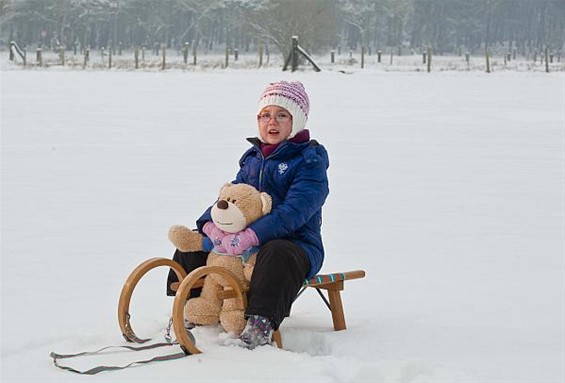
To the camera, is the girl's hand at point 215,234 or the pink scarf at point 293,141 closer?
the girl's hand at point 215,234

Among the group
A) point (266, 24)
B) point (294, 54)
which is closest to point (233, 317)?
point (294, 54)

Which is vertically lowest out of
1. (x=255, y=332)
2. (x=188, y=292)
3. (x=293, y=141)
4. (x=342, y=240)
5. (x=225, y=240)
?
(x=342, y=240)

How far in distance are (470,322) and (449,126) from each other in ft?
33.4

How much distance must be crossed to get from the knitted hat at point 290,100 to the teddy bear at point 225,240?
37cm

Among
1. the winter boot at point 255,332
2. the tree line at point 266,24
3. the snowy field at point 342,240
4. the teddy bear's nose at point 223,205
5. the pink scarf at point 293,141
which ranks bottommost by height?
the snowy field at point 342,240

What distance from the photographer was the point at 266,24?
55.2 m

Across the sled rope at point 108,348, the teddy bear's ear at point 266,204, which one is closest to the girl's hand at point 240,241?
the teddy bear's ear at point 266,204

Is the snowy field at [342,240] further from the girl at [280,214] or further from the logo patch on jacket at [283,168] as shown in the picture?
the logo patch on jacket at [283,168]

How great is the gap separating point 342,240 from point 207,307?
8.49 ft

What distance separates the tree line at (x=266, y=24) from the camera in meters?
63.0

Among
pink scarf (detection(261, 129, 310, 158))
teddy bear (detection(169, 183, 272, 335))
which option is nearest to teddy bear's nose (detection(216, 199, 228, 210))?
teddy bear (detection(169, 183, 272, 335))

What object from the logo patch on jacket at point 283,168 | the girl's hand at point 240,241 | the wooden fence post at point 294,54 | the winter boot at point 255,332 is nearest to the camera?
the winter boot at point 255,332

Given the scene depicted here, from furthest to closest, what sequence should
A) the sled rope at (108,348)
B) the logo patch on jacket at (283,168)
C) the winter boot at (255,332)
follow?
1. the logo patch on jacket at (283,168)
2. the winter boot at (255,332)
3. the sled rope at (108,348)

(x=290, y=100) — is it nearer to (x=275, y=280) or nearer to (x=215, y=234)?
(x=215, y=234)
